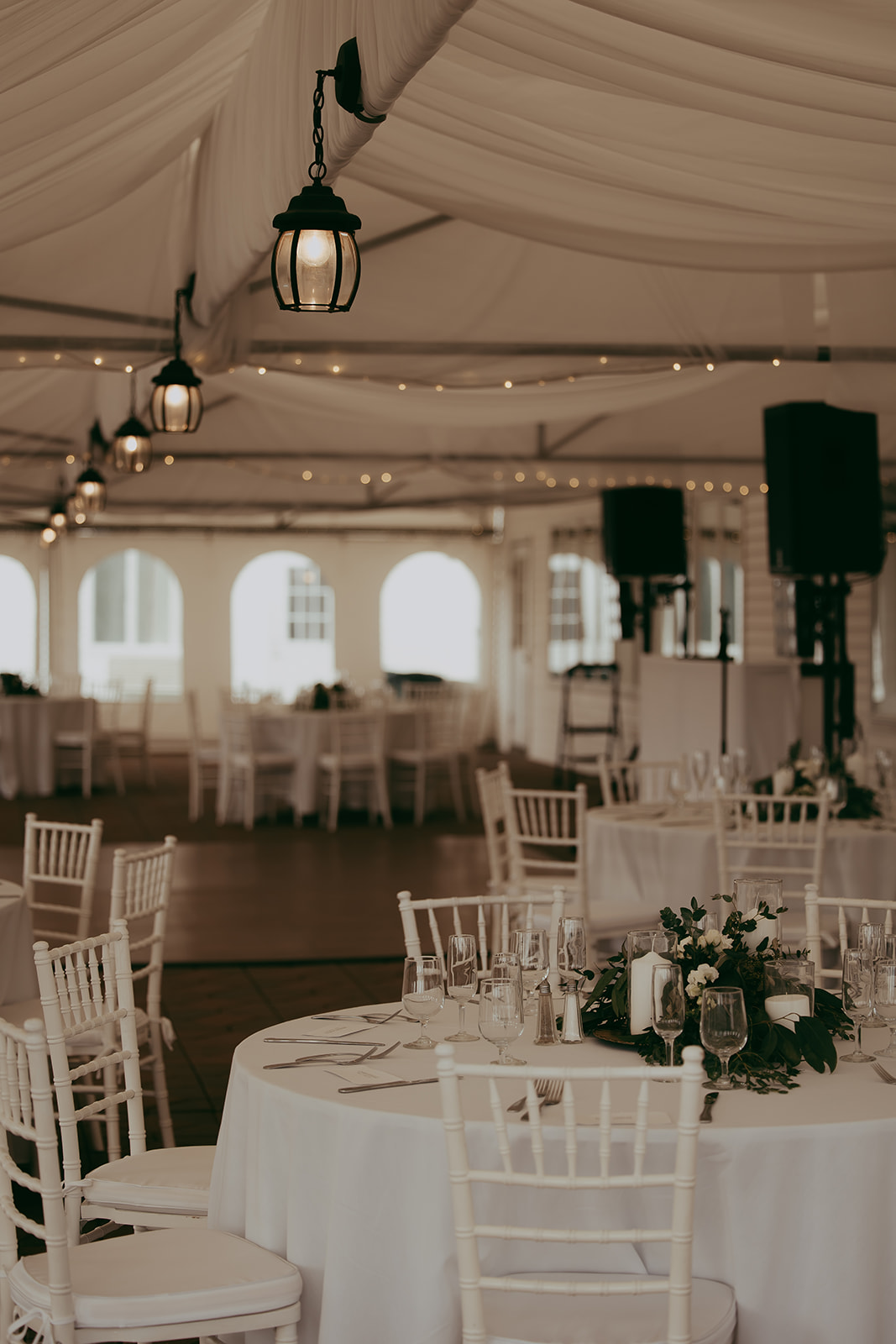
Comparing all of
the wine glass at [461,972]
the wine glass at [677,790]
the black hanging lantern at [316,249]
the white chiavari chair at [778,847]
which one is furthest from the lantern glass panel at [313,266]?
the wine glass at [677,790]

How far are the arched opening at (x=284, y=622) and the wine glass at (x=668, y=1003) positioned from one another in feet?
57.0

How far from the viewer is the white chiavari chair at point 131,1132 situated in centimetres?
296

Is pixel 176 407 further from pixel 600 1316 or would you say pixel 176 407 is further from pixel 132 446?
pixel 600 1316

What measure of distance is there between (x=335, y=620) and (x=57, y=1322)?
17.7 m

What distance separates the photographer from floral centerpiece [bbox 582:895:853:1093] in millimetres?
2807

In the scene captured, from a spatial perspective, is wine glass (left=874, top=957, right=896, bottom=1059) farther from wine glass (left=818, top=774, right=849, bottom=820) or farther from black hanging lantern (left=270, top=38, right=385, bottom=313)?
wine glass (left=818, top=774, right=849, bottom=820)

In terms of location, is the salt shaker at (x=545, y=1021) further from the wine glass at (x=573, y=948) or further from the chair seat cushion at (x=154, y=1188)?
the chair seat cushion at (x=154, y=1188)

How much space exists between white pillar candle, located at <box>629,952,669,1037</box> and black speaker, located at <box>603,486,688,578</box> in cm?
899

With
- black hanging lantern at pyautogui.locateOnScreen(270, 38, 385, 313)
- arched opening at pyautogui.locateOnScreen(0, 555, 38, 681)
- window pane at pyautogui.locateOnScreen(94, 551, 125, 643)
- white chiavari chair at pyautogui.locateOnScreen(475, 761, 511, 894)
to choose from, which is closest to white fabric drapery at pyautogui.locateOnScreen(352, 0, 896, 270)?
black hanging lantern at pyautogui.locateOnScreen(270, 38, 385, 313)

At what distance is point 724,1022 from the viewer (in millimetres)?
2707

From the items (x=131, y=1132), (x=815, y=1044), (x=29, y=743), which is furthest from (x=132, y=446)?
(x=29, y=743)

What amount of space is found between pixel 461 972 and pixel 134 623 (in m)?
17.3

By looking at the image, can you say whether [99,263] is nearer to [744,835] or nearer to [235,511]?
[744,835]

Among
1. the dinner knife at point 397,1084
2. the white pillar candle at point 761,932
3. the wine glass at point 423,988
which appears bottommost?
the dinner knife at point 397,1084
